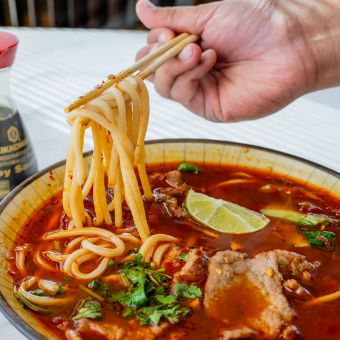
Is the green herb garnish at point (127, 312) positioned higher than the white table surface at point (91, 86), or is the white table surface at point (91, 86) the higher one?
the green herb garnish at point (127, 312)

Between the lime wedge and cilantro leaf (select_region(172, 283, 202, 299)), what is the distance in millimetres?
359

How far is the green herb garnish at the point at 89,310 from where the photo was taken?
5.17 feet

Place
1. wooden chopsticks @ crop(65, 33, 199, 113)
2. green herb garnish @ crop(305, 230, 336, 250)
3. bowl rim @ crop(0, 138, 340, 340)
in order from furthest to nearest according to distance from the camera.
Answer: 1. green herb garnish @ crop(305, 230, 336, 250)
2. wooden chopsticks @ crop(65, 33, 199, 113)
3. bowl rim @ crop(0, 138, 340, 340)

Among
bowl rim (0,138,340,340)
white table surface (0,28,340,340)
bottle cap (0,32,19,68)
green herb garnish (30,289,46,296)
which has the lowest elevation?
white table surface (0,28,340,340)

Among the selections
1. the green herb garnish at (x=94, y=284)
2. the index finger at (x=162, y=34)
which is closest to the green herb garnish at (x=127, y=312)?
the green herb garnish at (x=94, y=284)

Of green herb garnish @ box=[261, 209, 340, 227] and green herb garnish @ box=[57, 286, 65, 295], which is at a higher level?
green herb garnish @ box=[57, 286, 65, 295]

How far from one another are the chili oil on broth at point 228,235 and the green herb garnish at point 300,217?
0.03m

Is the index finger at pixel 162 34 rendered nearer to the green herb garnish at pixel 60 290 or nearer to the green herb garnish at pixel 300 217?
the green herb garnish at pixel 300 217

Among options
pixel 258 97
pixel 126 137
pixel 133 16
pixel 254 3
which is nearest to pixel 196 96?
pixel 258 97

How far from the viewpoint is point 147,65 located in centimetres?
207

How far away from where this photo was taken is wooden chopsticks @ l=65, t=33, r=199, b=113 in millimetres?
1768

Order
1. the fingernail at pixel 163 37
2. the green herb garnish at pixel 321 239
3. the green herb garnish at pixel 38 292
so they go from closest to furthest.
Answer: the green herb garnish at pixel 38 292
the green herb garnish at pixel 321 239
the fingernail at pixel 163 37

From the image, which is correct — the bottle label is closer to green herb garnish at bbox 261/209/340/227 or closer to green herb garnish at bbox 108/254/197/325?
green herb garnish at bbox 108/254/197/325

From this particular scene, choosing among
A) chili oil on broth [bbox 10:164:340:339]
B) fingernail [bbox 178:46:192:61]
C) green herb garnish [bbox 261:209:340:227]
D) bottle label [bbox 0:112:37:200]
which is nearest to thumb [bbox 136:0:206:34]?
fingernail [bbox 178:46:192:61]
